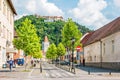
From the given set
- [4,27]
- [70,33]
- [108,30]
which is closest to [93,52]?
[108,30]

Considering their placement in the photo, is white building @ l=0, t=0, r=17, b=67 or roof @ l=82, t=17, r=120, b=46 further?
white building @ l=0, t=0, r=17, b=67

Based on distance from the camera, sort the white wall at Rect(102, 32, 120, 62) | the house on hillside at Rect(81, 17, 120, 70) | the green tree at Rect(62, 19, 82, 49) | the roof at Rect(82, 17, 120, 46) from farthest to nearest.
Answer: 1. the green tree at Rect(62, 19, 82, 49)
2. the roof at Rect(82, 17, 120, 46)
3. the house on hillside at Rect(81, 17, 120, 70)
4. the white wall at Rect(102, 32, 120, 62)

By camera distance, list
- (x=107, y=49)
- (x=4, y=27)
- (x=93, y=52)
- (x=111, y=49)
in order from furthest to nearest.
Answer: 1. (x=93, y=52)
2. (x=4, y=27)
3. (x=107, y=49)
4. (x=111, y=49)

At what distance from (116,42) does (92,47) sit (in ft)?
81.8

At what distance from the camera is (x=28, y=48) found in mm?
47469

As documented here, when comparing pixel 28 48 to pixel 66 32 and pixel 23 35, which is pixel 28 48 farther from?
pixel 66 32

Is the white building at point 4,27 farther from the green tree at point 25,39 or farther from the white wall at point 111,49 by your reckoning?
the white wall at point 111,49

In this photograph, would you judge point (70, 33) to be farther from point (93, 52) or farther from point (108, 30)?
point (93, 52)

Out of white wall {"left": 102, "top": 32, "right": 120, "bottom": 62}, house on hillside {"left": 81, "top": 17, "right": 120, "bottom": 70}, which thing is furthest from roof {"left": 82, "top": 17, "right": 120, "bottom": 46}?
white wall {"left": 102, "top": 32, "right": 120, "bottom": 62}

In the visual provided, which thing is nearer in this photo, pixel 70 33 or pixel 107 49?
pixel 107 49

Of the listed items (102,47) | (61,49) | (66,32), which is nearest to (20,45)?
(66,32)

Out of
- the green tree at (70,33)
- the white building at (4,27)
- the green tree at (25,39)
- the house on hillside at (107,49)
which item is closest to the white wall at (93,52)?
Result: the house on hillside at (107,49)

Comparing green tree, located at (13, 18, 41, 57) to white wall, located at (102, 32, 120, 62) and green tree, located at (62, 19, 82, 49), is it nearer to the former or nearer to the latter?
white wall, located at (102, 32, 120, 62)

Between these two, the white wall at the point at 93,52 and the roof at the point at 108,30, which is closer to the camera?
the roof at the point at 108,30
